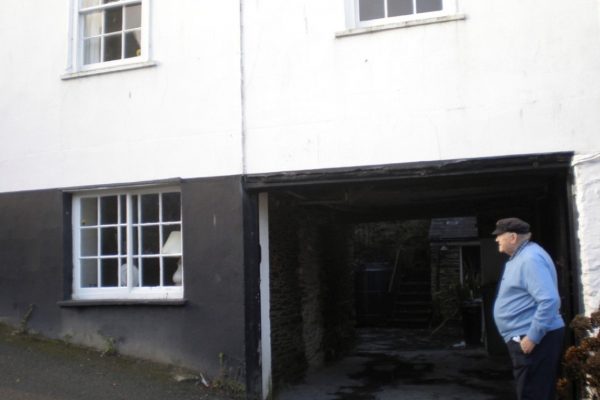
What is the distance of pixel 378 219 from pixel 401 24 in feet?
20.7

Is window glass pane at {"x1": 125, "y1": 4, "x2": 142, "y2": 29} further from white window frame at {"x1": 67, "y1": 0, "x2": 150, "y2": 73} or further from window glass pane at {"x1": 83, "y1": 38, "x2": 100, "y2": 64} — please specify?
window glass pane at {"x1": 83, "y1": 38, "x2": 100, "y2": 64}

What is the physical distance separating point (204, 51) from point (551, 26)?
395cm

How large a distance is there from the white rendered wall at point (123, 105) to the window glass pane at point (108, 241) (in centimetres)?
66

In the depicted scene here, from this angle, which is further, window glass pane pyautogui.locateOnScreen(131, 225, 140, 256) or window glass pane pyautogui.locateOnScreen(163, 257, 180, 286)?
window glass pane pyautogui.locateOnScreen(131, 225, 140, 256)

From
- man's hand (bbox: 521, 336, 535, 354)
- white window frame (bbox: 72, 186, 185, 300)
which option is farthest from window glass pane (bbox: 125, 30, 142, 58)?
man's hand (bbox: 521, 336, 535, 354)

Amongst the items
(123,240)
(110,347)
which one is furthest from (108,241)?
(110,347)

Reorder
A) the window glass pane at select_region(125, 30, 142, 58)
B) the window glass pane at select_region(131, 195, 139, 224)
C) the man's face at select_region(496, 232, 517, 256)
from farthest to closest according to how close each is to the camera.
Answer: the window glass pane at select_region(125, 30, 142, 58), the window glass pane at select_region(131, 195, 139, 224), the man's face at select_region(496, 232, 517, 256)

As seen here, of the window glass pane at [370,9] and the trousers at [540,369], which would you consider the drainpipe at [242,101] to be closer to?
the window glass pane at [370,9]

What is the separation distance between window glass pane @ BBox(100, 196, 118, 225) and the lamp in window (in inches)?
33.0

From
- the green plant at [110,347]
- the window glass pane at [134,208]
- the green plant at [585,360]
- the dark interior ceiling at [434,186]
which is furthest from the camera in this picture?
the window glass pane at [134,208]

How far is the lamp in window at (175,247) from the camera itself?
348 inches

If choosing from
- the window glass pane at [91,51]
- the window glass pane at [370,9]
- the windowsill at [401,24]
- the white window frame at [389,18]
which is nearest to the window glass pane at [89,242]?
the window glass pane at [91,51]

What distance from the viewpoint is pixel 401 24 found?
307 inches

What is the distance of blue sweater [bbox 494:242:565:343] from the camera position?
18.5 ft
